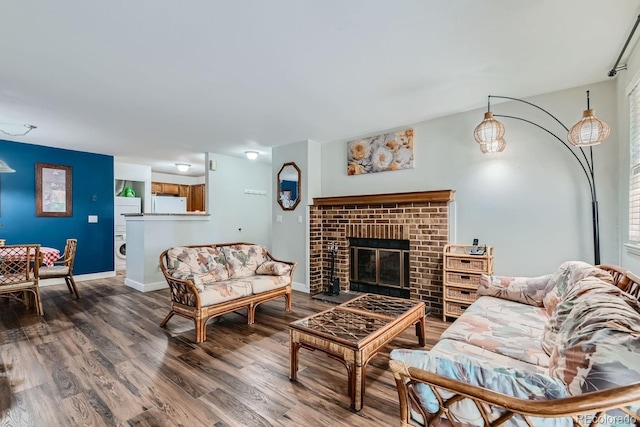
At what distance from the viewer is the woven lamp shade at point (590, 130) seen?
2082 mm

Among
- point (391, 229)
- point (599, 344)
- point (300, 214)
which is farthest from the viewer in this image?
point (300, 214)

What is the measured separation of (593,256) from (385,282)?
7.13ft

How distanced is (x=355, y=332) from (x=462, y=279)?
68.7 inches

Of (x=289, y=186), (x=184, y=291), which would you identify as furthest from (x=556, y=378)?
(x=289, y=186)

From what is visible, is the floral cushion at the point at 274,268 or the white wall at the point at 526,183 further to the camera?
the floral cushion at the point at 274,268

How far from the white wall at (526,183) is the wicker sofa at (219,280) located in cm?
217

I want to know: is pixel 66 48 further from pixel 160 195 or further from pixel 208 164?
pixel 160 195

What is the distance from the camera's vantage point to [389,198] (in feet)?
12.4

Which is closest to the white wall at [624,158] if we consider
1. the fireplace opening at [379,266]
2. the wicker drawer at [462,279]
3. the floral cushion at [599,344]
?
the wicker drawer at [462,279]

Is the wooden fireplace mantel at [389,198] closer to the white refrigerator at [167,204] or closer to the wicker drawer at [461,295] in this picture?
the wicker drawer at [461,295]

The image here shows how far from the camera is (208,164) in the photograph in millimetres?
5203

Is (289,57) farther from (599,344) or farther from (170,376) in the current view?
(170,376)

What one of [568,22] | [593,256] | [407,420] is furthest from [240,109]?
[593,256]

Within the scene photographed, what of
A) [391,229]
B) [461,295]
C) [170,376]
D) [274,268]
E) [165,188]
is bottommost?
[170,376]
